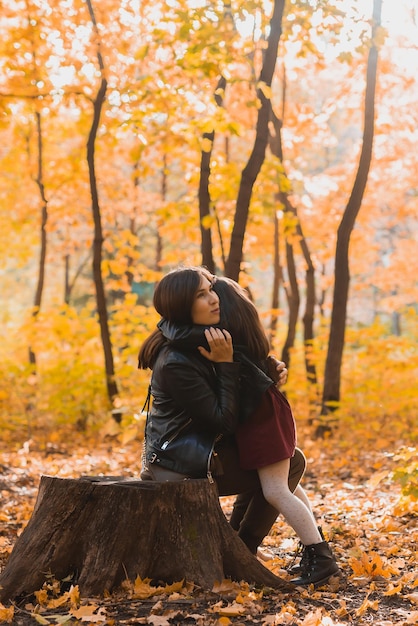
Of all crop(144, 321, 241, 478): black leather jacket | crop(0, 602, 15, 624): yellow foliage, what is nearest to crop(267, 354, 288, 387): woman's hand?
crop(144, 321, 241, 478): black leather jacket

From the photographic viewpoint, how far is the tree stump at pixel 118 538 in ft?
11.1

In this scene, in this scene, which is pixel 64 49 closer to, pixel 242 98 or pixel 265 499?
pixel 242 98

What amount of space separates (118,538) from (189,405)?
723 millimetres

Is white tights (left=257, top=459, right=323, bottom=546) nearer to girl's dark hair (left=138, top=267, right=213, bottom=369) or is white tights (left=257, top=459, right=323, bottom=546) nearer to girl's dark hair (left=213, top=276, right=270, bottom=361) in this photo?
girl's dark hair (left=213, top=276, right=270, bottom=361)

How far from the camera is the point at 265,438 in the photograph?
3.67 meters

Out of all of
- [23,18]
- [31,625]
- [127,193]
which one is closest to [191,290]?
[31,625]

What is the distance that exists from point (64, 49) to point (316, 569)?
30.4ft

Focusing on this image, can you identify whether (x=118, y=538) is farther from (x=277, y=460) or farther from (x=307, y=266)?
(x=307, y=266)

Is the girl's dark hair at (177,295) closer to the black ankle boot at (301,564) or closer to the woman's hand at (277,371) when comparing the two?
the woman's hand at (277,371)

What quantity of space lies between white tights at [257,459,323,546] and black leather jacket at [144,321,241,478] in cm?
33

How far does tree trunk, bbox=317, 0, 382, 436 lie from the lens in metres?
9.61

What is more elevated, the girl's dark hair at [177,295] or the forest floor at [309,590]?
the girl's dark hair at [177,295]

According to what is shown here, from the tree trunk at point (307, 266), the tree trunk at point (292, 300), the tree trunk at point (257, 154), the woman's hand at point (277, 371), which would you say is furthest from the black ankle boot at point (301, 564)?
the tree trunk at point (292, 300)

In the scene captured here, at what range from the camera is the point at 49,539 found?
3.43 m
